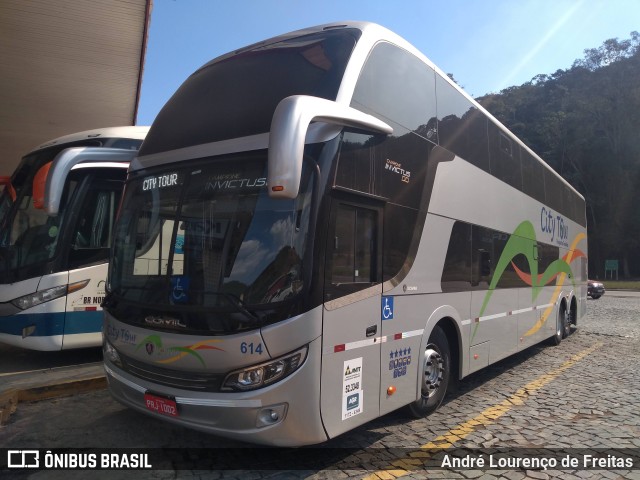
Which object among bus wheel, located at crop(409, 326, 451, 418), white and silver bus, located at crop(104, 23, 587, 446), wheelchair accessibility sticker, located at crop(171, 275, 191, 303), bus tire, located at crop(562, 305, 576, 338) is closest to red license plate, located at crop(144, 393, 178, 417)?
white and silver bus, located at crop(104, 23, 587, 446)

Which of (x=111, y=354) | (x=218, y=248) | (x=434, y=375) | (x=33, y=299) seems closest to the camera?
(x=218, y=248)

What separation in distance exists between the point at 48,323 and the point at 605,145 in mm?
62530

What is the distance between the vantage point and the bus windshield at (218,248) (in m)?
3.71

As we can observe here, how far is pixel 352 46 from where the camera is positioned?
439 cm

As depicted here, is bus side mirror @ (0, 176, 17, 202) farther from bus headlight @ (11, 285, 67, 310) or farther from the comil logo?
the comil logo

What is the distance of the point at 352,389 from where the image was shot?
4.07 meters

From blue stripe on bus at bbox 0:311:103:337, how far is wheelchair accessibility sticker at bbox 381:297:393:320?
481 cm

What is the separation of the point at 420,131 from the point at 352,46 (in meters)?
1.40

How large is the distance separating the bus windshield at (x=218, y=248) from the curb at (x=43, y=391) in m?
1.86

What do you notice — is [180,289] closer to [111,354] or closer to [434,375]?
[111,354]

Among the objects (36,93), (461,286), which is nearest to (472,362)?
(461,286)

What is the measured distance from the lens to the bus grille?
378 cm

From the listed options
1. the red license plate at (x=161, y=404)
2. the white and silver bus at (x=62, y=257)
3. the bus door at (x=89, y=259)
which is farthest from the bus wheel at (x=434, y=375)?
the bus door at (x=89, y=259)

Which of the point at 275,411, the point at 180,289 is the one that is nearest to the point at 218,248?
the point at 180,289
